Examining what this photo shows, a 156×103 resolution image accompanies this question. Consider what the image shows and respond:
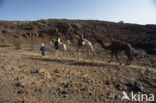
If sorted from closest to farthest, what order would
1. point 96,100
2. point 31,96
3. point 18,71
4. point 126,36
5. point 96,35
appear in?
point 96,100 < point 31,96 < point 18,71 < point 126,36 < point 96,35

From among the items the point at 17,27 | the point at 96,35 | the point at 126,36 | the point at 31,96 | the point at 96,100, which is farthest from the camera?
the point at 17,27

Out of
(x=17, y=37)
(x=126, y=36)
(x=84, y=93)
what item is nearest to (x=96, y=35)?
(x=126, y=36)

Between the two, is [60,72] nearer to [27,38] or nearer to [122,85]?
[122,85]

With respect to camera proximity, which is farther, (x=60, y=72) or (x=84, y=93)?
(x=60, y=72)

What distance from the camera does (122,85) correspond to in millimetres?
5633

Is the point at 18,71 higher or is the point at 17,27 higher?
the point at 17,27

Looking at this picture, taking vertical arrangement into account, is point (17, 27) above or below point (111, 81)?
above

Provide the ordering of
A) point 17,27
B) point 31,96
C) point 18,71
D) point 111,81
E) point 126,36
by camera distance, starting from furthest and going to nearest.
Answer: point 17,27 → point 126,36 → point 18,71 → point 111,81 → point 31,96

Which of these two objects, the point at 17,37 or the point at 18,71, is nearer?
the point at 18,71

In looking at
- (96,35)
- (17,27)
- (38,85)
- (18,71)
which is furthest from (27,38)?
(38,85)

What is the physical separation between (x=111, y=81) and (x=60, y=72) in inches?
110

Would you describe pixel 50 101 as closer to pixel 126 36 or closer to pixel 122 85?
pixel 122 85

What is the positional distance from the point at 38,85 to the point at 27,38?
30.5 meters

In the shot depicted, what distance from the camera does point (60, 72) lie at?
303 inches
